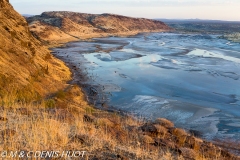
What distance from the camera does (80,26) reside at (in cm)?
8219

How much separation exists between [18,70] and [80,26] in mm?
68069

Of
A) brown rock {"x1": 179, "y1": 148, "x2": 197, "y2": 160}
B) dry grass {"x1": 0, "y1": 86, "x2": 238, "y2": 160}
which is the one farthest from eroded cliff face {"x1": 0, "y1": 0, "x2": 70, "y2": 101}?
brown rock {"x1": 179, "y1": 148, "x2": 197, "y2": 160}

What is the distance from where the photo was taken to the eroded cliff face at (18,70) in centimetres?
1340

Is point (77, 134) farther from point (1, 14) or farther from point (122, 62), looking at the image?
point (122, 62)

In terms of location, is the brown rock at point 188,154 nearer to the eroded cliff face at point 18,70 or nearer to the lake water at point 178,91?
the lake water at point 178,91

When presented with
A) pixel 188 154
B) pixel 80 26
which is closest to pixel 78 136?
pixel 188 154

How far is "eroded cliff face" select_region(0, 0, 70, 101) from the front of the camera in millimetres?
13395

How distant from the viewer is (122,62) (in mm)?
34000

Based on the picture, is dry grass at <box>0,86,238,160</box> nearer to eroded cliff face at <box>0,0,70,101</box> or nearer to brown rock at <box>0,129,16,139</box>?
brown rock at <box>0,129,16,139</box>

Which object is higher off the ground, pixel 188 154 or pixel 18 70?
pixel 18 70

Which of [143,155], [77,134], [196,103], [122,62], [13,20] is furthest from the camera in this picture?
[122,62]

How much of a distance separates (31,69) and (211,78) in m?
15.4

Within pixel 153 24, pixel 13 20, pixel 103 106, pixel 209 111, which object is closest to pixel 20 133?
pixel 103 106

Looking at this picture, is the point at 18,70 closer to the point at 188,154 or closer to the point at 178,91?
the point at 178,91
